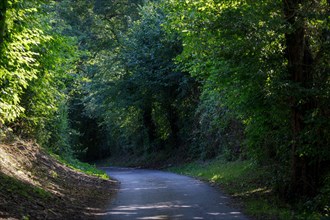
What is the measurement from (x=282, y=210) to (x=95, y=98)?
29.5 m

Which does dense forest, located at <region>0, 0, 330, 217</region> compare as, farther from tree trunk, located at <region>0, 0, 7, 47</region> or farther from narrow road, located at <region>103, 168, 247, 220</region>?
narrow road, located at <region>103, 168, 247, 220</region>

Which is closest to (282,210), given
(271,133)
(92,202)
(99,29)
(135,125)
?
(271,133)

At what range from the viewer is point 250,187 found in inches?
670

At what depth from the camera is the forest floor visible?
34.4 feet

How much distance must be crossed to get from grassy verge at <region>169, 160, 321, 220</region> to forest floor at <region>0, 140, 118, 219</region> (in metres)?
4.53

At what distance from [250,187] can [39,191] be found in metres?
8.36

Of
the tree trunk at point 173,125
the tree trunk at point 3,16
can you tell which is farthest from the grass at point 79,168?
the tree trunk at point 3,16

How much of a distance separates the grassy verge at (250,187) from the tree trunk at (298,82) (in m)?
0.91

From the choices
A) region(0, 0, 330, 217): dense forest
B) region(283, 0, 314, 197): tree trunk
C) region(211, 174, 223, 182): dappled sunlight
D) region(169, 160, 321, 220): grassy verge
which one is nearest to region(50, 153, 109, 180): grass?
region(0, 0, 330, 217): dense forest

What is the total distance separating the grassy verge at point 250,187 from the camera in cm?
1134

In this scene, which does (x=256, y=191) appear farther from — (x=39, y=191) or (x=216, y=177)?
(x=39, y=191)

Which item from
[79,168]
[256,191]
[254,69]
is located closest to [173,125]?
[79,168]

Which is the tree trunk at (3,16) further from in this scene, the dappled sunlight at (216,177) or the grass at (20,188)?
the dappled sunlight at (216,177)

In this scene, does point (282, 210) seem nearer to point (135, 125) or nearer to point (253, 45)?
point (253, 45)
